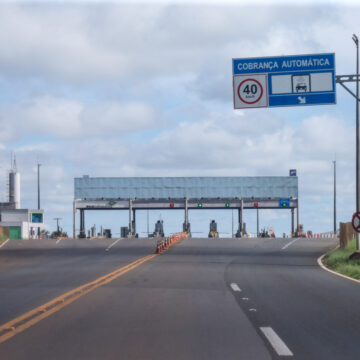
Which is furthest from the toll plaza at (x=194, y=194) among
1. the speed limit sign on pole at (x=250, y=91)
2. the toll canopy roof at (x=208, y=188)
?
the speed limit sign on pole at (x=250, y=91)

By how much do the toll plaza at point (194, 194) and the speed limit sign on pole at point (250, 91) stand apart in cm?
6331

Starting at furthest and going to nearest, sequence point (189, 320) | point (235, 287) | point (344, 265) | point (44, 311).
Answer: point (344, 265) → point (235, 287) → point (44, 311) → point (189, 320)

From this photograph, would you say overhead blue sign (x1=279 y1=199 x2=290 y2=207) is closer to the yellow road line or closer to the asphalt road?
the asphalt road

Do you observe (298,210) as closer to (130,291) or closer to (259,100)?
(259,100)

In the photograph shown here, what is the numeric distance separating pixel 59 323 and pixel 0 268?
19488 mm

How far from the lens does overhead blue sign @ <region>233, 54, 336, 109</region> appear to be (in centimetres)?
2659

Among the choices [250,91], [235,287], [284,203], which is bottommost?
[235,287]

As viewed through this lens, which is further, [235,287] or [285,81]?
[285,81]

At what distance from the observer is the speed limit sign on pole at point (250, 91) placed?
26.8 metres

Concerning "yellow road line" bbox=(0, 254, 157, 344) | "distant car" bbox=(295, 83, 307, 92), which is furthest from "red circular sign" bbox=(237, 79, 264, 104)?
"yellow road line" bbox=(0, 254, 157, 344)

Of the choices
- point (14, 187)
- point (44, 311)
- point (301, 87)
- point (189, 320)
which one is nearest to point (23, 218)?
point (14, 187)

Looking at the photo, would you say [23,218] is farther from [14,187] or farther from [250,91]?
[250,91]

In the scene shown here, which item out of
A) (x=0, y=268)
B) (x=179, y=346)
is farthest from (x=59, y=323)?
(x=0, y=268)

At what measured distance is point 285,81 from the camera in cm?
2683
